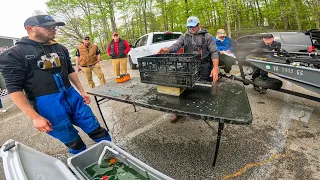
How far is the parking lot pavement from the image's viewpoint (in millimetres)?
2045

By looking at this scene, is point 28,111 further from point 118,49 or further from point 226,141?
point 118,49

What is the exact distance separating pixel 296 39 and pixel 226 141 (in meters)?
5.49

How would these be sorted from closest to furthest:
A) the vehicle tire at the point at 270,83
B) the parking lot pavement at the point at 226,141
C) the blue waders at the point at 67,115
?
the blue waders at the point at 67,115
the parking lot pavement at the point at 226,141
the vehicle tire at the point at 270,83

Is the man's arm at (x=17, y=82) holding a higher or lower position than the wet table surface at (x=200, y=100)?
higher

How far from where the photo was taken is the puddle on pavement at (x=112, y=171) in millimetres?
1413

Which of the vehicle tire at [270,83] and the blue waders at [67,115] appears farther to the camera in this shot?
the vehicle tire at [270,83]

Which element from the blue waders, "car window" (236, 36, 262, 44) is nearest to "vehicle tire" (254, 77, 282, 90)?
the blue waders

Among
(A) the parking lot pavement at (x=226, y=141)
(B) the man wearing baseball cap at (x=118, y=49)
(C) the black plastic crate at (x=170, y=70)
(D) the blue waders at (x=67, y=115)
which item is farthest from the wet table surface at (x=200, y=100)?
(B) the man wearing baseball cap at (x=118, y=49)

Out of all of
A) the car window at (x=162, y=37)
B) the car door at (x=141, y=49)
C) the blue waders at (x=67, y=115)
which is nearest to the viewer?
the blue waders at (x=67, y=115)

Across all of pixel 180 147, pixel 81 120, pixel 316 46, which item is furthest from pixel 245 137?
pixel 316 46

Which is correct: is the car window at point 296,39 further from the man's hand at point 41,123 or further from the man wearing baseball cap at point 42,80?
the man's hand at point 41,123

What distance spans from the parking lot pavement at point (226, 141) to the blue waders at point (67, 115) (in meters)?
0.83

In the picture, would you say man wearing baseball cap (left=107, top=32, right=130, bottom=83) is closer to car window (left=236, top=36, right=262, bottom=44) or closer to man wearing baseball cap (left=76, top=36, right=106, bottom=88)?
man wearing baseball cap (left=76, top=36, right=106, bottom=88)

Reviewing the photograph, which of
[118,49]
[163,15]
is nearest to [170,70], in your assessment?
[118,49]
